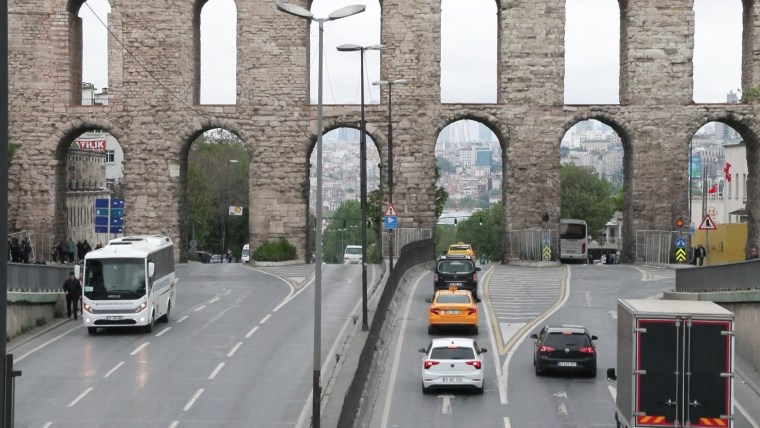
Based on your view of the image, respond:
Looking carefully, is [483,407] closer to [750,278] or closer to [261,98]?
[750,278]

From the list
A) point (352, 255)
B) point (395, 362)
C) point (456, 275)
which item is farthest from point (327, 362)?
point (352, 255)

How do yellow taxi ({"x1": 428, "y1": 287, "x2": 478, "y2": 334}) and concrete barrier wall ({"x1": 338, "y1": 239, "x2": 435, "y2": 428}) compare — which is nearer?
concrete barrier wall ({"x1": 338, "y1": 239, "x2": 435, "y2": 428})

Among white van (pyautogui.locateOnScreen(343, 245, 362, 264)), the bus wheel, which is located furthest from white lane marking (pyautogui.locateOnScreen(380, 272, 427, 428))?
white van (pyautogui.locateOnScreen(343, 245, 362, 264))

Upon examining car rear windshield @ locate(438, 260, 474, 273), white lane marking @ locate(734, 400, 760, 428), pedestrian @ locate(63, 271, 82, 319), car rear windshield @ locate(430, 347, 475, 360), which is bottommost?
white lane marking @ locate(734, 400, 760, 428)

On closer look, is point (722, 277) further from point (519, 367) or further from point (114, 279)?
point (114, 279)

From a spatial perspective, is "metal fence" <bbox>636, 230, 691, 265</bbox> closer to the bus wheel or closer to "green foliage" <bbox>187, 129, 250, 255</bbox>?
the bus wheel

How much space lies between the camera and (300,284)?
57.3 meters

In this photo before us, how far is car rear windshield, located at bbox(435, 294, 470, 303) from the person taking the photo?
4216 cm

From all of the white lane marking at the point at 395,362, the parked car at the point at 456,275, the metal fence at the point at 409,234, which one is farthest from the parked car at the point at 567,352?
the metal fence at the point at 409,234

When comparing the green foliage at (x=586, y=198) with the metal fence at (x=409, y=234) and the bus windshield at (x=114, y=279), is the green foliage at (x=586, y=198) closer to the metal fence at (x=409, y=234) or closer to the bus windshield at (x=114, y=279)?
the metal fence at (x=409, y=234)

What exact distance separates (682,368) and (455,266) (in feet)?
95.2

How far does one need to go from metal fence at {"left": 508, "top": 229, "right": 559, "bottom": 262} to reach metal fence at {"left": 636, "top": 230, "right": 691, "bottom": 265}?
15.1ft

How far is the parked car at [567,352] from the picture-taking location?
34.5 meters

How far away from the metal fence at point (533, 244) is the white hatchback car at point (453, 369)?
121 feet
